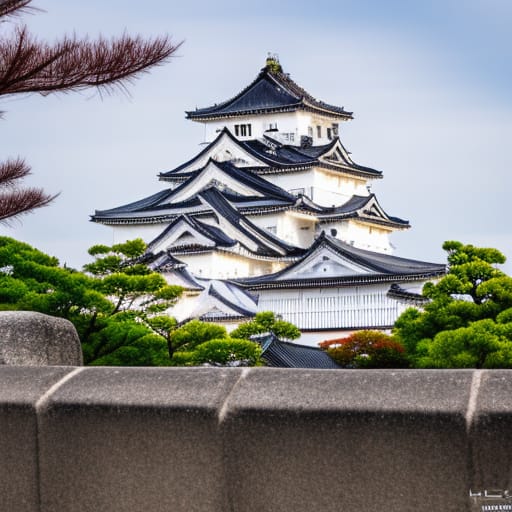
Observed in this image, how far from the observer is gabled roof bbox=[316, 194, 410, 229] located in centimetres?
5666

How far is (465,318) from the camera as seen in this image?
28.7 meters

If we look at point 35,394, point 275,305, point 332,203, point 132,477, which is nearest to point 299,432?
point 132,477

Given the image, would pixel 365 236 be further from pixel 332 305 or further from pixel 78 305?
pixel 78 305

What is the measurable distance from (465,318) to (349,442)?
87.3ft

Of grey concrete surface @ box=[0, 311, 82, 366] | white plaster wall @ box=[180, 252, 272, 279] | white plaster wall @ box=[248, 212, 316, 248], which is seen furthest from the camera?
white plaster wall @ box=[248, 212, 316, 248]

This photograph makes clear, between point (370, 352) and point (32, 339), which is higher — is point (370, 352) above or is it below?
below

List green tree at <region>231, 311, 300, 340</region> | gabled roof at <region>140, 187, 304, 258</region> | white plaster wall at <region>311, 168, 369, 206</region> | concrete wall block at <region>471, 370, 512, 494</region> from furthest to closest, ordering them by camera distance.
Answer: white plaster wall at <region>311, 168, 369, 206</region>, gabled roof at <region>140, 187, 304, 258</region>, green tree at <region>231, 311, 300, 340</region>, concrete wall block at <region>471, 370, 512, 494</region>

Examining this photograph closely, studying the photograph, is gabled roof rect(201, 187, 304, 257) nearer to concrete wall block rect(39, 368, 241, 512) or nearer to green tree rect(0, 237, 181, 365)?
green tree rect(0, 237, 181, 365)

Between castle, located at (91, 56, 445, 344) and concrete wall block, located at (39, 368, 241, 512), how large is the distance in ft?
129

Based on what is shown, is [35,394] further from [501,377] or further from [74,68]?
[74,68]

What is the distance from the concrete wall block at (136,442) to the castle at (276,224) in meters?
39.2

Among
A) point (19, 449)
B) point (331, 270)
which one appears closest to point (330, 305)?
point (331, 270)

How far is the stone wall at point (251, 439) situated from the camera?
2482 millimetres

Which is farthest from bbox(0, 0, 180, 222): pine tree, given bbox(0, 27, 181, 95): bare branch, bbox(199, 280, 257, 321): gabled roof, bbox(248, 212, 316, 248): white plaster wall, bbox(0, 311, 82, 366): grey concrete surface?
bbox(248, 212, 316, 248): white plaster wall
